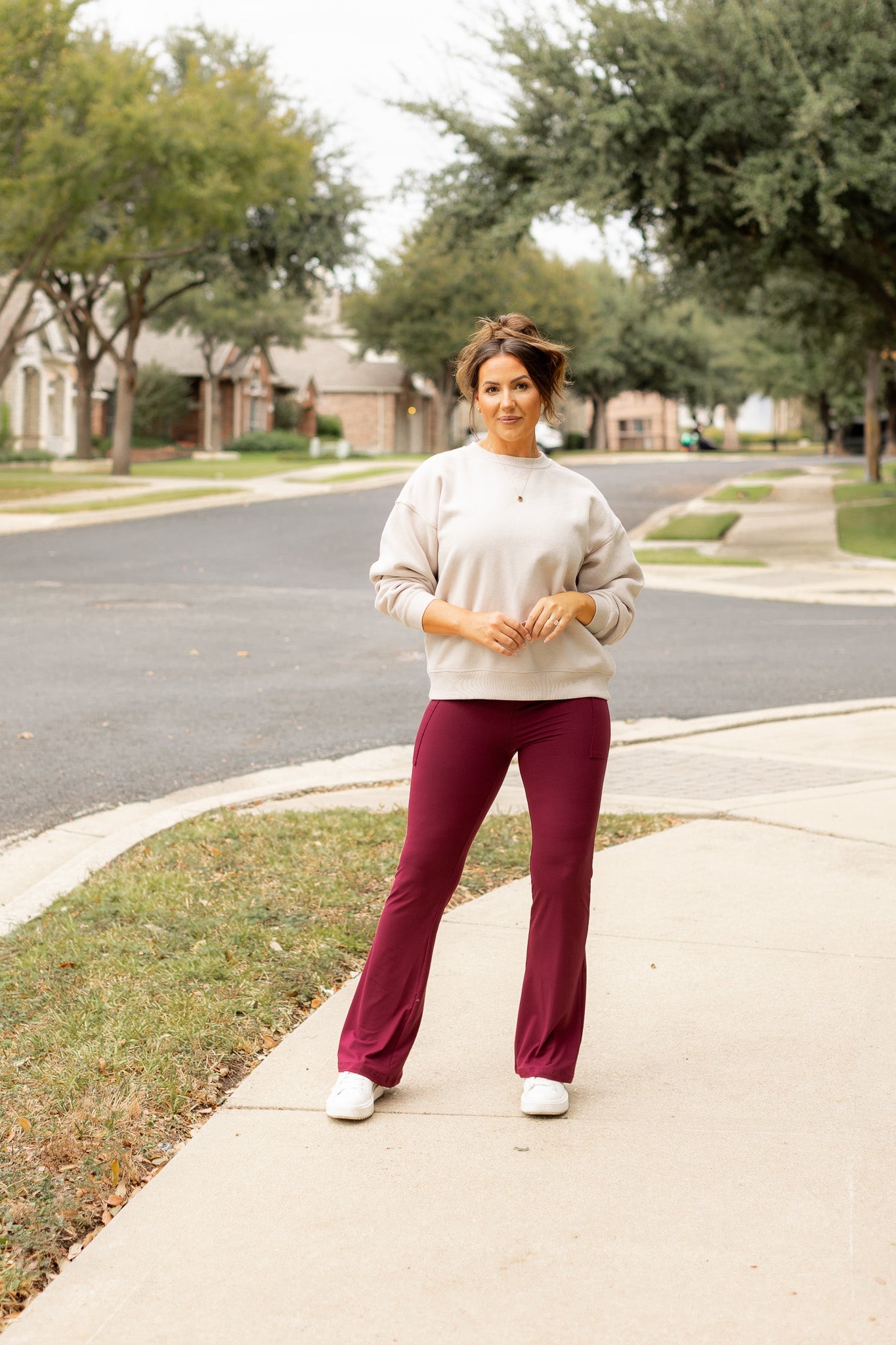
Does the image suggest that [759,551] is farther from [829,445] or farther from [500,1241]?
[829,445]

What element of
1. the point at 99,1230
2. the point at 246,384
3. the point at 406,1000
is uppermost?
the point at 246,384

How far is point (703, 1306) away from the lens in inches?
105

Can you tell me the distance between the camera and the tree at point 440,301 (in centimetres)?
5653

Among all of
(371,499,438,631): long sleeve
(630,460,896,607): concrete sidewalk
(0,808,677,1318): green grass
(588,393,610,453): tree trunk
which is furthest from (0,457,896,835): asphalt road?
(588,393,610,453): tree trunk

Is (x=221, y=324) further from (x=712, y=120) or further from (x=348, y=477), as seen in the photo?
(x=712, y=120)

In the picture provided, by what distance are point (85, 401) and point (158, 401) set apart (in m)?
16.2

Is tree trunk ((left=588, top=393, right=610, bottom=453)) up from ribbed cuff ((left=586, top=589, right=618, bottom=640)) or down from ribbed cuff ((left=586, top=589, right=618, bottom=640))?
up

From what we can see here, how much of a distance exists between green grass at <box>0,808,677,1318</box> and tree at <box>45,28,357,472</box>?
22790 millimetres

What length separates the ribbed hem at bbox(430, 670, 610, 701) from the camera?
3.40m

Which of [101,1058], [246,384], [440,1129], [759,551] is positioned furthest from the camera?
[246,384]

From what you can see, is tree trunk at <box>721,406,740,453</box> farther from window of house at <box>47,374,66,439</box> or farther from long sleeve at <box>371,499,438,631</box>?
long sleeve at <box>371,499,438,631</box>

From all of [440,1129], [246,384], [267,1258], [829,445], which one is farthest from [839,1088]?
[829,445]

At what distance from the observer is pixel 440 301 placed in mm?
57812

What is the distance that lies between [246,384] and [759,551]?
44527 mm
